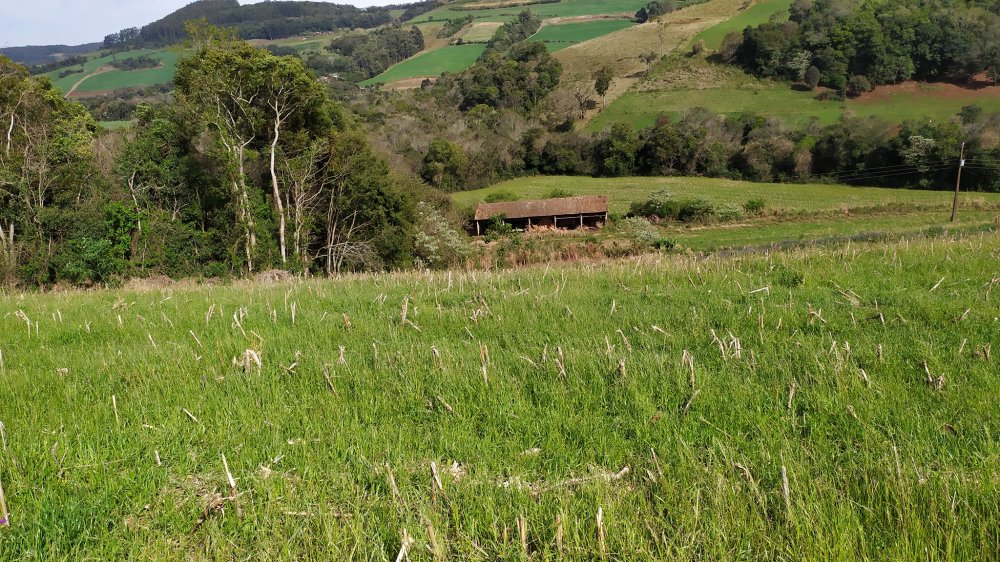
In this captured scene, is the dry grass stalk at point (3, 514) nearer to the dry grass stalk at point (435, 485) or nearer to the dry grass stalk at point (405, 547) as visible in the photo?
the dry grass stalk at point (405, 547)

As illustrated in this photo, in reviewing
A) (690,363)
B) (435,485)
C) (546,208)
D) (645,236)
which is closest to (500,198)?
(546,208)

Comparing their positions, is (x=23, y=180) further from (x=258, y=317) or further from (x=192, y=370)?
(x=192, y=370)

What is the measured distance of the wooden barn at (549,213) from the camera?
54375 millimetres

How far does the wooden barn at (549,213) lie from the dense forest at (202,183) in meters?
24.3

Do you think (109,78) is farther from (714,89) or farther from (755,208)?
(755,208)

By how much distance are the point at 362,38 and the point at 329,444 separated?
219237 mm

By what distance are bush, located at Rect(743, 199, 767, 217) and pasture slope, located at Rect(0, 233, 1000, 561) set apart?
5308 centimetres

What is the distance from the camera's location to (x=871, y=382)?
385cm

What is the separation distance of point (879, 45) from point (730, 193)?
65.0 metres

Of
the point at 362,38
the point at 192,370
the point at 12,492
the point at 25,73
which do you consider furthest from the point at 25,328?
the point at 362,38

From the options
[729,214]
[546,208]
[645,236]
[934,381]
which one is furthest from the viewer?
[546,208]

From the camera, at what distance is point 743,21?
130 m

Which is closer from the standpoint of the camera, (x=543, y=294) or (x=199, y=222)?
(x=543, y=294)

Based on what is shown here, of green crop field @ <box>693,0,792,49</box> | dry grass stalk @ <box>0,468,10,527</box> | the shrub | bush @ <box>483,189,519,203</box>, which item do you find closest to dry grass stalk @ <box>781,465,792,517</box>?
dry grass stalk @ <box>0,468,10,527</box>
